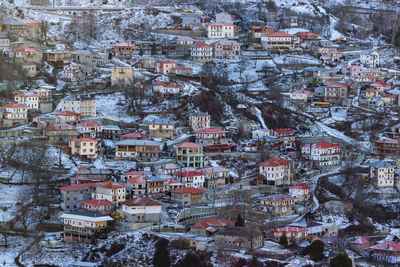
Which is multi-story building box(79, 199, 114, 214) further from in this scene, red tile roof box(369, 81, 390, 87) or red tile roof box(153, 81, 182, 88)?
red tile roof box(369, 81, 390, 87)

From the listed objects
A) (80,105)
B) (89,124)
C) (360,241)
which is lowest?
(360,241)

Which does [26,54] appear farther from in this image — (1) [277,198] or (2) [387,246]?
(2) [387,246]

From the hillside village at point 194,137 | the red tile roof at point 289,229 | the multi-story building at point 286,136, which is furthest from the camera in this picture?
the multi-story building at point 286,136

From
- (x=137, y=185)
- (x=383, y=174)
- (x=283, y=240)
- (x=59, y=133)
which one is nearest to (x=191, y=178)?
(x=137, y=185)

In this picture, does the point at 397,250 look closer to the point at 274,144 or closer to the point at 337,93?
the point at 274,144

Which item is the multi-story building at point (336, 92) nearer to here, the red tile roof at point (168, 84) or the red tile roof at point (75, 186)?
the red tile roof at point (168, 84)

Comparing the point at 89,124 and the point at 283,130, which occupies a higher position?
the point at 89,124

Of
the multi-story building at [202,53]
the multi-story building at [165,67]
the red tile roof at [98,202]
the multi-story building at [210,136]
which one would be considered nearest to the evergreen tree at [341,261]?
the red tile roof at [98,202]

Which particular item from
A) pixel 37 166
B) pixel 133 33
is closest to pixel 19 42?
pixel 133 33
